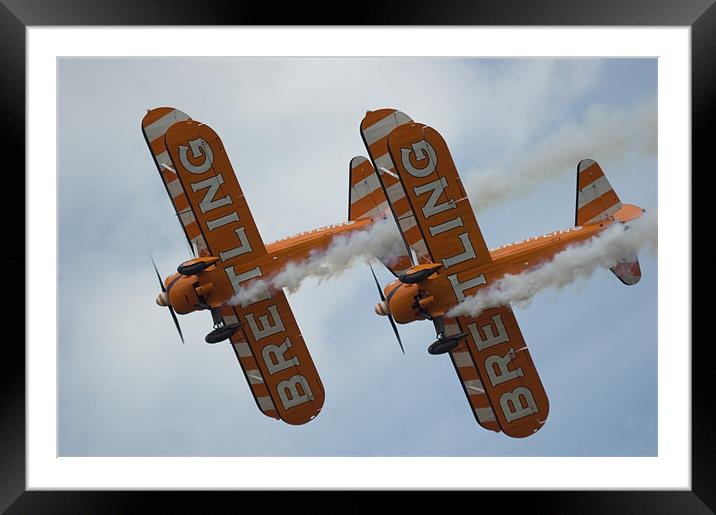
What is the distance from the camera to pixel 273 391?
1434 centimetres

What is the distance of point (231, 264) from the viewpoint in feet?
45.8

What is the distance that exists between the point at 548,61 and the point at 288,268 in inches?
148

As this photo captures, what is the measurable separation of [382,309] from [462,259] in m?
1.11

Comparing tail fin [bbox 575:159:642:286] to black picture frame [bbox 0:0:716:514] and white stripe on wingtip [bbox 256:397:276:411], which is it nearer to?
black picture frame [bbox 0:0:716:514]

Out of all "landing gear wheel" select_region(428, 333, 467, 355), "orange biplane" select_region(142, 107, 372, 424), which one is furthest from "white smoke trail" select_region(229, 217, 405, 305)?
"landing gear wheel" select_region(428, 333, 467, 355)

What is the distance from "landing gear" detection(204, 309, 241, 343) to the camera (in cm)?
1402

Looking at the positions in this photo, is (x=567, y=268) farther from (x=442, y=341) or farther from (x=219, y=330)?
(x=219, y=330)

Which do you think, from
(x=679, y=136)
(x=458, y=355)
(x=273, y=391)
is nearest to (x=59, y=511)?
(x=273, y=391)

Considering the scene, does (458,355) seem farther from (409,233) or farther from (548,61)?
(548,61)

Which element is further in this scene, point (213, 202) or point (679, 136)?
point (213, 202)

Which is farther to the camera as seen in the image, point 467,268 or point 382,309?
point 382,309
